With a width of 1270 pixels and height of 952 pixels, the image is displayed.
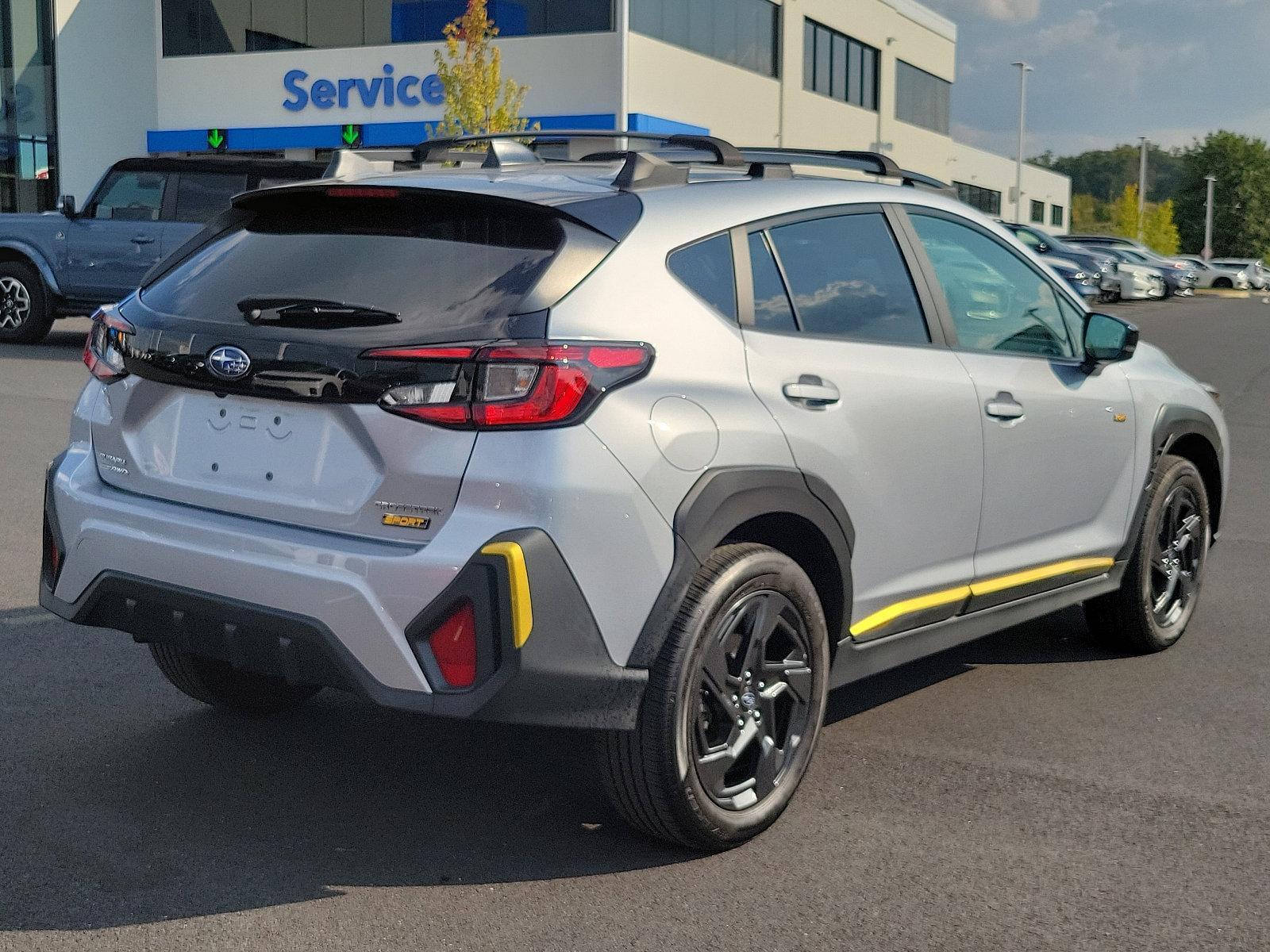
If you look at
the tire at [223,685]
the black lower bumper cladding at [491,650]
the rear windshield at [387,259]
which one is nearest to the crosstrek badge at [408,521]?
the black lower bumper cladding at [491,650]

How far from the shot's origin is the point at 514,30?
118 feet

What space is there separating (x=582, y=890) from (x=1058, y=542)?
86.7 inches

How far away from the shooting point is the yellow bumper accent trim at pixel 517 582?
10.5ft

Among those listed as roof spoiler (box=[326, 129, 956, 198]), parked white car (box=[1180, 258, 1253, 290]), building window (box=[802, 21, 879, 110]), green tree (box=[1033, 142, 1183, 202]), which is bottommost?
roof spoiler (box=[326, 129, 956, 198])

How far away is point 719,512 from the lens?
11.6ft

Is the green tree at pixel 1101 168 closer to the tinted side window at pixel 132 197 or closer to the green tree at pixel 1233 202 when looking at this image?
the green tree at pixel 1233 202

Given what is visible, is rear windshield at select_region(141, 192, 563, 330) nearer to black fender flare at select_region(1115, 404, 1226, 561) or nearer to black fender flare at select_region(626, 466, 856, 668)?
black fender flare at select_region(626, 466, 856, 668)

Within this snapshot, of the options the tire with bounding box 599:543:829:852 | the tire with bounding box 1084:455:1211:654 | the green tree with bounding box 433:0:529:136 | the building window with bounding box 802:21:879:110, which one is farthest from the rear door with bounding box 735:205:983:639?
the building window with bounding box 802:21:879:110

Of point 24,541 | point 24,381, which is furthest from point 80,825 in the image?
point 24,381

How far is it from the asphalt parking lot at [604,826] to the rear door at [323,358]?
2.73 feet

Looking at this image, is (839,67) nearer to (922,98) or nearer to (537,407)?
(922,98)

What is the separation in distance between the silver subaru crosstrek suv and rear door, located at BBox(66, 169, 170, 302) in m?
12.5

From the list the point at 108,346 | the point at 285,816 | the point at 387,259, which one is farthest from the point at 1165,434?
the point at 108,346

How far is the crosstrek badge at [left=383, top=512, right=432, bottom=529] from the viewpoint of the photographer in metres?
3.29
